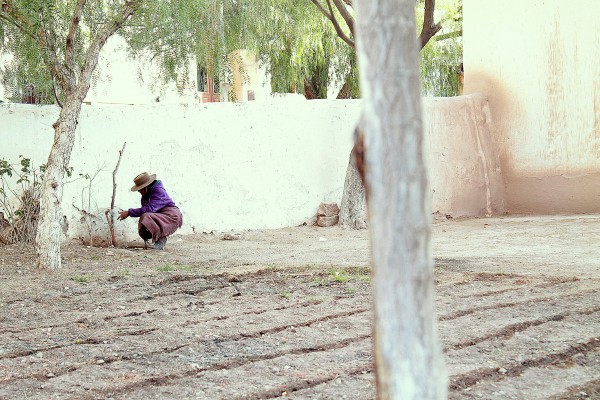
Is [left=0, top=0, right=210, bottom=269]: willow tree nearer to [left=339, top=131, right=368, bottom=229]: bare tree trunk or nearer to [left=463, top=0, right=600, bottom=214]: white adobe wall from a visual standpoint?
[left=339, top=131, right=368, bottom=229]: bare tree trunk

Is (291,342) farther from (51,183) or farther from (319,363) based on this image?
(51,183)

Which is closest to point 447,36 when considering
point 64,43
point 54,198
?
point 64,43

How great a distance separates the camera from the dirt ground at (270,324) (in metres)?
3.98

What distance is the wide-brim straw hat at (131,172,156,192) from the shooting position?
10.1m

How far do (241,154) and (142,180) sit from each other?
7.19 ft

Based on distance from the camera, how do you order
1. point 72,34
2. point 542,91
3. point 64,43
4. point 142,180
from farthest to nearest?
point 542,91 < point 142,180 < point 64,43 < point 72,34

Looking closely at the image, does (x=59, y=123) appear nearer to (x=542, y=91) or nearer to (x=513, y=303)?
(x=513, y=303)

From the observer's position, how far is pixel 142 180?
10.1m

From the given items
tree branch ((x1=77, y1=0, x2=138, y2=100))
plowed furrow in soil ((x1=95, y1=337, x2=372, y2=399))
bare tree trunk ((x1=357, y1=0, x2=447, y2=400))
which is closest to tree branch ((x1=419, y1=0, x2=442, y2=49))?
tree branch ((x1=77, y1=0, x2=138, y2=100))

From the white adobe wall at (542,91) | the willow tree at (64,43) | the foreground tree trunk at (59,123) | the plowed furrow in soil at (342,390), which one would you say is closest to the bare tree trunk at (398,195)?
the plowed furrow in soil at (342,390)

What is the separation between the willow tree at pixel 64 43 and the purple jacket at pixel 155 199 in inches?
77.9

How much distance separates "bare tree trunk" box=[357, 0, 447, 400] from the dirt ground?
6.19ft

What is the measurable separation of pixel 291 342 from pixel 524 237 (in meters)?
6.28

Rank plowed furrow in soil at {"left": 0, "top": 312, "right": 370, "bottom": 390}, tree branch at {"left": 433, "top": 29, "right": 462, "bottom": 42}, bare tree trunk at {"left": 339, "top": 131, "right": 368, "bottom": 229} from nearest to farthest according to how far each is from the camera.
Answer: plowed furrow in soil at {"left": 0, "top": 312, "right": 370, "bottom": 390}
bare tree trunk at {"left": 339, "top": 131, "right": 368, "bottom": 229}
tree branch at {"left": 433, "top": 29, "right": 462, "bottom": 42}
